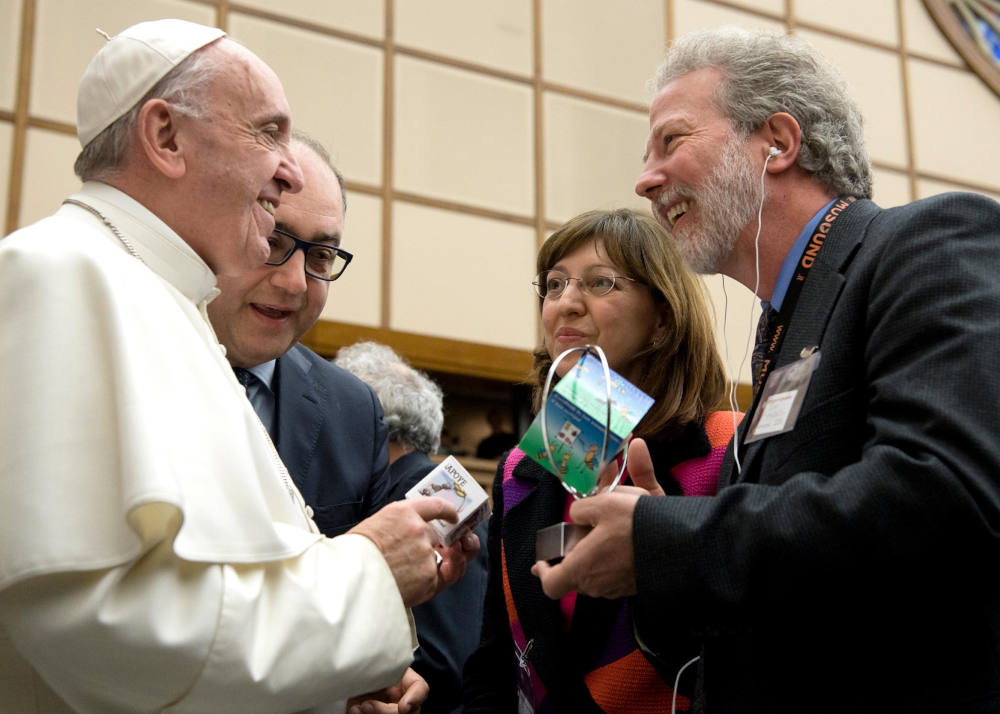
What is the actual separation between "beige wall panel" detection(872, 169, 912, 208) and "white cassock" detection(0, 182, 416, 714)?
23.5 feet

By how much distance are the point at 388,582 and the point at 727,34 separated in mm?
1488

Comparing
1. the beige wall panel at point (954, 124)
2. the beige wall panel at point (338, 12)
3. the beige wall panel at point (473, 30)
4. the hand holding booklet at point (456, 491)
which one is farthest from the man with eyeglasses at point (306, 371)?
the beige wall panel at point (954, 124)

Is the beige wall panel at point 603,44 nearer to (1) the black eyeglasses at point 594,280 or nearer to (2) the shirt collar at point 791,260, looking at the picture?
(1) the black eyeglasses at point 594,280

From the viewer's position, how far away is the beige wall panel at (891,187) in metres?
8.36

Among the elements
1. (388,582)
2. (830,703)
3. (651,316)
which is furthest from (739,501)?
(651,316)

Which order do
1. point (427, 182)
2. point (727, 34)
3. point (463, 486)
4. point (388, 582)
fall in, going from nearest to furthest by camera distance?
point (388, 582) < point (463, 486) < point (727, 34) < point (427, 182)

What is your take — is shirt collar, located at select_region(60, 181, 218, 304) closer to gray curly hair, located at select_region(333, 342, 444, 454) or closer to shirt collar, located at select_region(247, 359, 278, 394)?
shirt collar, located at select_region(247, 359, 278, 394)

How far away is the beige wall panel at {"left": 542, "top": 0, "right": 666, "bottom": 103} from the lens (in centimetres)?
785

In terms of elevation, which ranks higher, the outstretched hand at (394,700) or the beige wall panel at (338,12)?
the beige wall panel at (338,12)

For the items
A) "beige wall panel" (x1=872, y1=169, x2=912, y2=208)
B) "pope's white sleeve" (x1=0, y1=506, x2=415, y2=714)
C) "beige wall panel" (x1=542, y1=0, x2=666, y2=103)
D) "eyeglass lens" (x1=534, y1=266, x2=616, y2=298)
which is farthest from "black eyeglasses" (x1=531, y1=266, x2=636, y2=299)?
"beige wall panel" (x1=872, y1=169, x2=912, y2=208)

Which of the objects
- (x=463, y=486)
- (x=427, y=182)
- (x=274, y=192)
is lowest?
(x=427, y=182)

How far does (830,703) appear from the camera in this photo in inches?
70.7

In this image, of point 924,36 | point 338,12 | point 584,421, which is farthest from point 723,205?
point 924,36

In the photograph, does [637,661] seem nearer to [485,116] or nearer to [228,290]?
[228,290]
